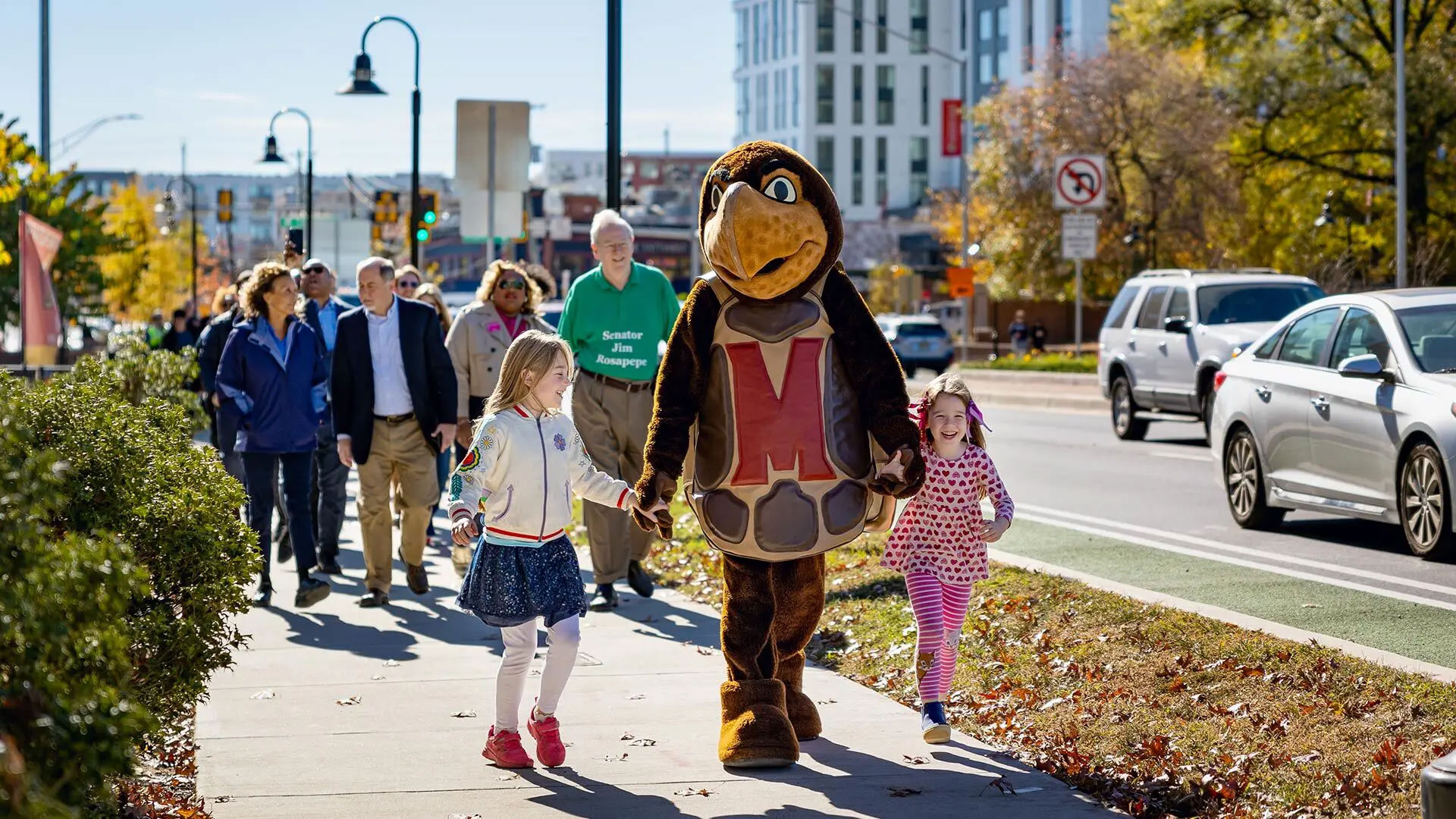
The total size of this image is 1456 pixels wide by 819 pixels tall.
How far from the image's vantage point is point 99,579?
3859mm

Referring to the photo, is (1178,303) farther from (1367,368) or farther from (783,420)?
(783,420)

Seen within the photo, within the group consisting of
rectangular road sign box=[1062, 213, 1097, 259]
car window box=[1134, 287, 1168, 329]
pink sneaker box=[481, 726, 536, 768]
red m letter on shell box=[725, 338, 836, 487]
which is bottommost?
pink sneaker box=[481, 726, 536, 768]

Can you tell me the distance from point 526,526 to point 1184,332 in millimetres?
15748

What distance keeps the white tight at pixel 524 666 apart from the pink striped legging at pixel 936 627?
49.8 inches

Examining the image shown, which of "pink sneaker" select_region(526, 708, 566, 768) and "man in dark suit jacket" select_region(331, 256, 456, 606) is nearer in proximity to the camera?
"pink sneaker" select_region(526, 708, 566, 768)

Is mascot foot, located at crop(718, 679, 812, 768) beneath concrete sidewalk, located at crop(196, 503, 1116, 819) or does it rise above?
above

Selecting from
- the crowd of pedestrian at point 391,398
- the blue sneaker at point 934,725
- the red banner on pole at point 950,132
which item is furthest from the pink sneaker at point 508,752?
the red banner on pole at point 950,132

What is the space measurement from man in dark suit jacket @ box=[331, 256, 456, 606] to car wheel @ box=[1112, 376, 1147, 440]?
43.2ft

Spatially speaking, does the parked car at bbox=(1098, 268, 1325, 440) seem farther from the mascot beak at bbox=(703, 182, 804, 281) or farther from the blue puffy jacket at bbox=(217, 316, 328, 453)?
the mascot beak at bbox=(703, 182, 804, 281)

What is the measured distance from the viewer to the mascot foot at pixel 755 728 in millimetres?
6520

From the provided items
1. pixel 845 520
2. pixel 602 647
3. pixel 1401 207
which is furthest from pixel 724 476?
pixel 1401 207

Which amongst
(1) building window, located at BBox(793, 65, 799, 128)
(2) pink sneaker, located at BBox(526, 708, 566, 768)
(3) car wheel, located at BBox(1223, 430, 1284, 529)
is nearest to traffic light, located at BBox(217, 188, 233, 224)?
(3) car wheel, located at BBox(1223, 430, 1284, 529)

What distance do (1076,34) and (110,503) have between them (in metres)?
80.7

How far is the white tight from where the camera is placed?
6691mm
